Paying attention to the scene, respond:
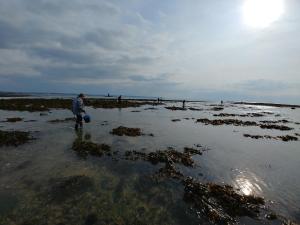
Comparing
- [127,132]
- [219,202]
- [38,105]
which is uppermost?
[127,132]

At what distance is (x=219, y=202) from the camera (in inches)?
332

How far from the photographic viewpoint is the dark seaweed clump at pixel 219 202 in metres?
7.57

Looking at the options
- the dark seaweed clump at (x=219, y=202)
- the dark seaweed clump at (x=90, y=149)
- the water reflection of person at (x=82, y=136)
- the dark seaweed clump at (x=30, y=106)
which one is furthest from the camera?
the dark seaweed clump at (x=30, y=106)

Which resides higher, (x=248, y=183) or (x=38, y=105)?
(x=248, y=183)

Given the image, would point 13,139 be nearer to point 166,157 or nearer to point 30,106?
point 166,157

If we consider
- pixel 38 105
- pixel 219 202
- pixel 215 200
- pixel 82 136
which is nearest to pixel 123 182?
pixel 215 200

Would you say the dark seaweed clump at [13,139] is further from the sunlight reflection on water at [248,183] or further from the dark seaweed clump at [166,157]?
the sunlight reflection on water at [248,183]

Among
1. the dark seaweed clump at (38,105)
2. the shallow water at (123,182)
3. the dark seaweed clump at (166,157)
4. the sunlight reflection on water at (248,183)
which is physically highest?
the dark seaweed clump at (166,157)

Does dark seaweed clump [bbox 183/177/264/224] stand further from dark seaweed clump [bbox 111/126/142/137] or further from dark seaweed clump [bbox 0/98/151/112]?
dark seaweed clump [bbox 0/98/151/112]

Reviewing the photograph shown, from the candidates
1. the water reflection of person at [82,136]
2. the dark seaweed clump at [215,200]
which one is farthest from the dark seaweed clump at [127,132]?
the dark seaweed clump at [215,200]

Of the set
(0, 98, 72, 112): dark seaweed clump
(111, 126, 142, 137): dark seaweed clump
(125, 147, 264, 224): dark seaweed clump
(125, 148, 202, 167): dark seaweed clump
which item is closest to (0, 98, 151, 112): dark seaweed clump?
(0, 98, 72, 112): dark seaweed clump

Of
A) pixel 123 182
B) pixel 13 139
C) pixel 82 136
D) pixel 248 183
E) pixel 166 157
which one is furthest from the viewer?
pixel 82 136

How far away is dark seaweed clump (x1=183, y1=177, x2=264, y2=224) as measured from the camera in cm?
757

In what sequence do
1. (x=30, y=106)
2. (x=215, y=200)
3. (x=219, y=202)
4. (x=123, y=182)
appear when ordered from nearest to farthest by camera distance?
1. (x=219, y=202)
2. (x=215, y=200)
3. (x=123, y=182)
4. (x=30, y=106)
